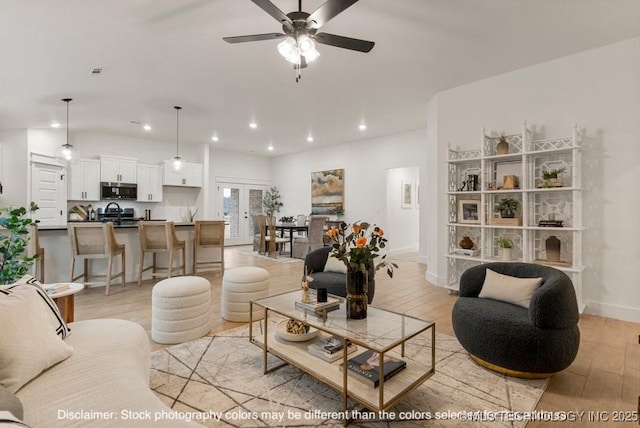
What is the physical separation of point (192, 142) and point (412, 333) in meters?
8.01

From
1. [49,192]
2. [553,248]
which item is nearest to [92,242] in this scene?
[49,192]

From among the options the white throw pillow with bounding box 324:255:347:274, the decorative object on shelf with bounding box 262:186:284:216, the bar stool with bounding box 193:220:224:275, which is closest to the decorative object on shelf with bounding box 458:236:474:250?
the white throw pillow with bounding box 324:255:347:274

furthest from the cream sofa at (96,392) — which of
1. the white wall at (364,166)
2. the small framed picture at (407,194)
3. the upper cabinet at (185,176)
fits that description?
the small framed picture at (407,194)

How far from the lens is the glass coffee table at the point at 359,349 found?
5.55 ft

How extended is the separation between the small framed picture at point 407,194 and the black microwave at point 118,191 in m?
6.62

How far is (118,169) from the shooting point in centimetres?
725

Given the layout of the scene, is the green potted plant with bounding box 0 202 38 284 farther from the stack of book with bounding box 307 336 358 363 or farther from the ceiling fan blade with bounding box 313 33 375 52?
the ceiling fan blade with bounding box 313 33 375 52

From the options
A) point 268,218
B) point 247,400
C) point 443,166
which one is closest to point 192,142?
point 268,218

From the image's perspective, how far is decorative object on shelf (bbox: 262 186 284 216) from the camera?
407 inches

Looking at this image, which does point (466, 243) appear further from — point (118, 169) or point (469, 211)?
point (118, 169)

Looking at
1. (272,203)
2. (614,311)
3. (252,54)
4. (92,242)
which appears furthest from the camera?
(272,203)

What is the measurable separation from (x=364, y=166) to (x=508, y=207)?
447 centimetres

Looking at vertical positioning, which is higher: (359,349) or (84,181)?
(84,181)

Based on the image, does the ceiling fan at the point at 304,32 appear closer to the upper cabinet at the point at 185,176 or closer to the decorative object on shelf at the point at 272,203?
the upper cabinet at the point at 185,176
